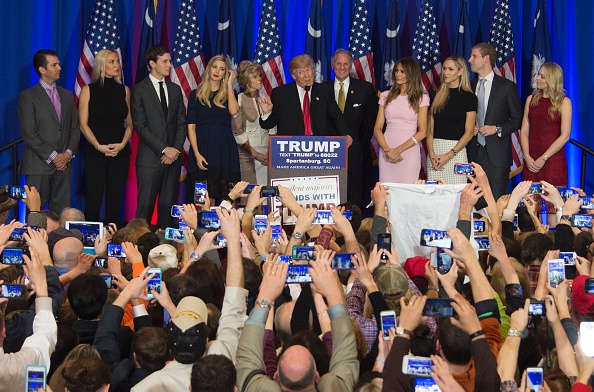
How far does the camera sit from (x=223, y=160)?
28.2 feet

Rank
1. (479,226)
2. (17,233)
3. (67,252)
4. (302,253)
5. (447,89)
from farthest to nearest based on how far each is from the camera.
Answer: (447,89) → (479,226) → (67,252) → (17,233) → (302,253)

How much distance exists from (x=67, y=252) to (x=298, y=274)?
5.44 ft

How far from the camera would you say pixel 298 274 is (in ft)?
12.7

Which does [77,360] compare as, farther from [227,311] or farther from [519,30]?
[519,30]

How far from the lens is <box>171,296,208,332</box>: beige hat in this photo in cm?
352

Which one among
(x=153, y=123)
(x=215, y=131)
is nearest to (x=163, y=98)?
(x=153, y=123)

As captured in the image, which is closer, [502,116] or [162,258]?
[162,258]

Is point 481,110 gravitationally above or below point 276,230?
above

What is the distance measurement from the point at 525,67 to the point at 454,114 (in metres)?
1.87

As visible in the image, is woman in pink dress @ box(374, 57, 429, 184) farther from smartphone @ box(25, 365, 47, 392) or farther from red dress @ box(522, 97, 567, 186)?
smartphone @ box(25, 365, 47, 392)

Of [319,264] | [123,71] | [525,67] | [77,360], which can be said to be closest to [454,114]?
[525,67]

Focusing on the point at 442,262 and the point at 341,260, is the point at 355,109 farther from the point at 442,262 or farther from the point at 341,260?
the point at 341,260

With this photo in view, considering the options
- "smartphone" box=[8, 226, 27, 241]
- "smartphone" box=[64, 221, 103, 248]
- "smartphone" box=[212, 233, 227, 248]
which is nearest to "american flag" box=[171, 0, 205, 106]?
"smartphone" box=[64, 221, 103, 248]

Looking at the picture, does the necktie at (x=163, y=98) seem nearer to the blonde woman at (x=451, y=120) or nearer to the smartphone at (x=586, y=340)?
the blonde woman at (x=451, y=120)
